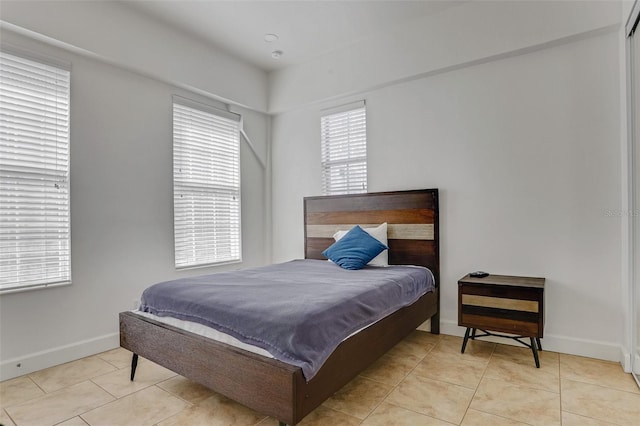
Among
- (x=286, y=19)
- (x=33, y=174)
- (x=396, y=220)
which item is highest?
(x=286, y=19)

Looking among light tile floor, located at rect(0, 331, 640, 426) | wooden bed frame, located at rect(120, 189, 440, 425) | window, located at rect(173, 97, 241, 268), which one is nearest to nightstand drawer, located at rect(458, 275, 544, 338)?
light tile floor, located at rect(0, 331, 640, 426)

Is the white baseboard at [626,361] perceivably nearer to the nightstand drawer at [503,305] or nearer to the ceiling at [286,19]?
the nightstand drawer at [503,305]

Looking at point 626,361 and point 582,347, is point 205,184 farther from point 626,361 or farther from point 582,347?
point 626,361

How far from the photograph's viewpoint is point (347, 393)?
2.27 meters

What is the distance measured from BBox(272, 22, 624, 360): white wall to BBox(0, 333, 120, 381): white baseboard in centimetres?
301

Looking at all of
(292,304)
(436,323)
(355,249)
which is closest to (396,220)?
(355,249)

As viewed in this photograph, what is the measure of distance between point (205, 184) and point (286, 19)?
1.92 m

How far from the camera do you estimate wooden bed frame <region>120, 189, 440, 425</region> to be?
164cm

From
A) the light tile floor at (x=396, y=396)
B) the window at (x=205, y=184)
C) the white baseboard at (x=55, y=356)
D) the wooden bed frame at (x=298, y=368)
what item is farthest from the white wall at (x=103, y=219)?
the wooden bed frame at (x=298, y=368)

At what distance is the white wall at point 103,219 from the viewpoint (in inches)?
107

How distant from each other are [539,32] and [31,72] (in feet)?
13.3

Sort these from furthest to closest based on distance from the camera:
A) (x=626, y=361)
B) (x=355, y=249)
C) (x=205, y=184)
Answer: (x=205, y=184)
(x=355, y=249)
(x=626, y=361)

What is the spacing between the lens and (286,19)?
11.4 feet

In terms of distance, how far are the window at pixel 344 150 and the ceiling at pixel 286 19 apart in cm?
77
